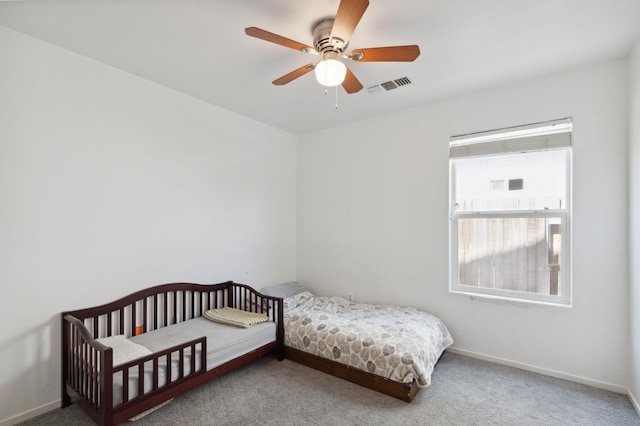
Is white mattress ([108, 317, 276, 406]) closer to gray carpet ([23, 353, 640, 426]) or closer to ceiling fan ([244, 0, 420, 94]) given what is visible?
gray carpet ([23, 353, 640, 426])

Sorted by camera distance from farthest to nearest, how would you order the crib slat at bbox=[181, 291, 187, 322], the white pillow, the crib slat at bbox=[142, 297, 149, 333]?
the white pillow, the crib slat at bbox=[181, 291, 187, 322], the crib slat at bbox=[142, 297, 149, 333]

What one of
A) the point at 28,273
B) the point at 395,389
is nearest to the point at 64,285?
the point at 28,273

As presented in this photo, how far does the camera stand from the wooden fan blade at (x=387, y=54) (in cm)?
173

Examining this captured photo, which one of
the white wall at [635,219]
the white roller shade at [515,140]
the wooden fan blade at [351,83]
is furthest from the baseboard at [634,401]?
the wooden fan blade at [351,83]

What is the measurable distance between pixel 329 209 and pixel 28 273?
294cm

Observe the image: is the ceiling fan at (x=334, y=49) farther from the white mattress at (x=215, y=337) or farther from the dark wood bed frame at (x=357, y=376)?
the dark wood bed frame at (x=357, y=376)

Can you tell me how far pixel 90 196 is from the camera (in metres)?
2.35

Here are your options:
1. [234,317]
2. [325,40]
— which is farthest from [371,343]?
[325,40]

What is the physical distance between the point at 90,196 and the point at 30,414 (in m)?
1.54

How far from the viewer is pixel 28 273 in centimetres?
205

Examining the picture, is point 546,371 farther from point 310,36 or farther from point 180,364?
point 310,36

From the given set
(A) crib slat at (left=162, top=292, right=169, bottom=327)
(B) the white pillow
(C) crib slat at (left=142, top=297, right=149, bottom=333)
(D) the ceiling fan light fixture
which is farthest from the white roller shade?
(C) crib slat at (left=142, top=297, right=149, bottom=333)

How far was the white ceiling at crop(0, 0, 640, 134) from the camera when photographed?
1791 mm

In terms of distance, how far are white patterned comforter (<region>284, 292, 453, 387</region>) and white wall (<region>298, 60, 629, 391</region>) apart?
1.22 feet
